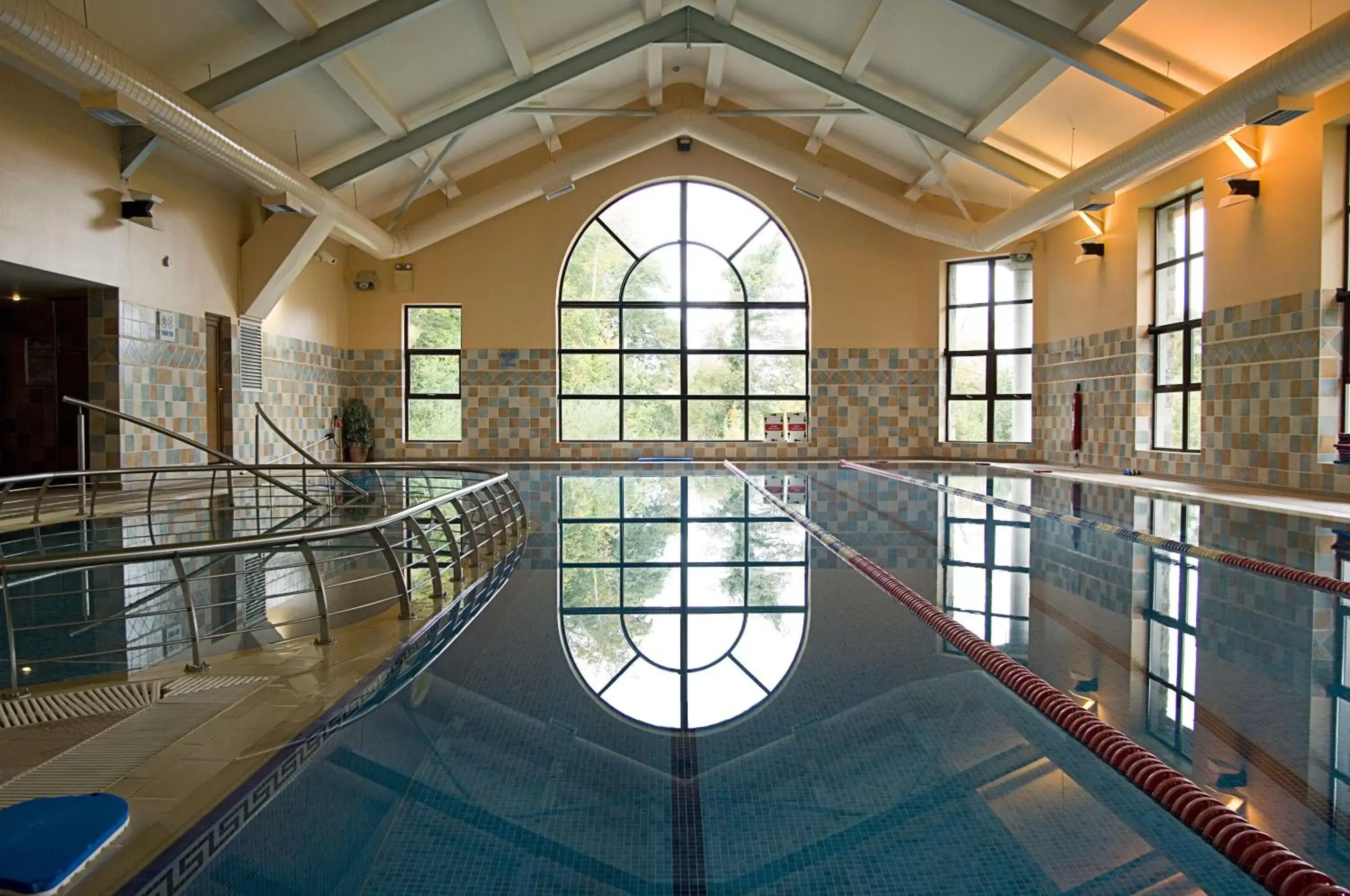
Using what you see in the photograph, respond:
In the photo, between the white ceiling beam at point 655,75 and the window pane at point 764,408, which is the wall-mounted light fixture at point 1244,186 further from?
the window pane at point 764,408

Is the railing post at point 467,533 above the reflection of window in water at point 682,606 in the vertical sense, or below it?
above

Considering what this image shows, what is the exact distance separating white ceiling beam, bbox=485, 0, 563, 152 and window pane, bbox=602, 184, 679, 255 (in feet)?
9.23

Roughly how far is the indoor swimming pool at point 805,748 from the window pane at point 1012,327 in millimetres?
9586

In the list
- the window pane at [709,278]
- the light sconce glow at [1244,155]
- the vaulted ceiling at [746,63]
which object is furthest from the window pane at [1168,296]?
the window pane at [709,278]

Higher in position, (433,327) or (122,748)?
(433,327)

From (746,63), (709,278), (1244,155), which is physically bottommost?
(709,278)

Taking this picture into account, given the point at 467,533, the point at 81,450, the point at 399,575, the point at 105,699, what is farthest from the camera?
the point at 81,450

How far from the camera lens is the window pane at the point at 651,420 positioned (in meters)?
15.2

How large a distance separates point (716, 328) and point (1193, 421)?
23.1ft

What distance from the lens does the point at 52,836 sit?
2.05 meters

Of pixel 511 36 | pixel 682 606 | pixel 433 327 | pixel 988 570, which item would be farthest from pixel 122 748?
pixel 433 327

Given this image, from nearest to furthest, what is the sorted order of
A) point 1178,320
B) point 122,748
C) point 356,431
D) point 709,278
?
point 122,748
point 1178,320
point 356,431
point 709,278

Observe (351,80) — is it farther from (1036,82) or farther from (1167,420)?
(1167,420)

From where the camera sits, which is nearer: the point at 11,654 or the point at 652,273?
the point at 11,654
